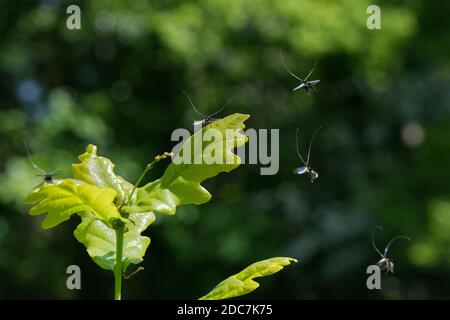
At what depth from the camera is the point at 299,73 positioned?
12.0m

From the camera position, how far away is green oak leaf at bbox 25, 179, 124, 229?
124 cm

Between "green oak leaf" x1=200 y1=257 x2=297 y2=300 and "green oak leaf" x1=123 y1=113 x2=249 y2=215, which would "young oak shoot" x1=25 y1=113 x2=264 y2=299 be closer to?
"green oak leaf" x1=123 y1=113 x2=249 y2=215

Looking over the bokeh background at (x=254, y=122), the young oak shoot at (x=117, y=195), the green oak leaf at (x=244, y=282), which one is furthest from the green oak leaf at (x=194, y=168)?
the bokeh background at (x=254, y=122)

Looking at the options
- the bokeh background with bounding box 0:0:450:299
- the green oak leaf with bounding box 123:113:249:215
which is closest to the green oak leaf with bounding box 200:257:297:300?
the green oak leaf with bounding box 123:113:249:215

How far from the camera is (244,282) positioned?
130 cm

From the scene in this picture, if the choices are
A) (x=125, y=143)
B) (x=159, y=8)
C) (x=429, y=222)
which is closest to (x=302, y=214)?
(x=429, y=222)

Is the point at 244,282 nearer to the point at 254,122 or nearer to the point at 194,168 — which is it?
the point at 194,168

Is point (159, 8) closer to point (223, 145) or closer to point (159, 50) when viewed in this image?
point (159, 50)

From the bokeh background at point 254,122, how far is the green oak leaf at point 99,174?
363 inches

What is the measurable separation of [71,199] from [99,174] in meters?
0.12

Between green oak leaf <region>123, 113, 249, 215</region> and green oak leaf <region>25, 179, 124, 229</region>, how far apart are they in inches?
1.5

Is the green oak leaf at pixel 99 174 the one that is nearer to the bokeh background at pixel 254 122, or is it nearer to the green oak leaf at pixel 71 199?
the green oak leaf at pixel 71 199

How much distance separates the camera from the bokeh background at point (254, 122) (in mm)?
11266

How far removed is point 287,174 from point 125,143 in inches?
96.4
